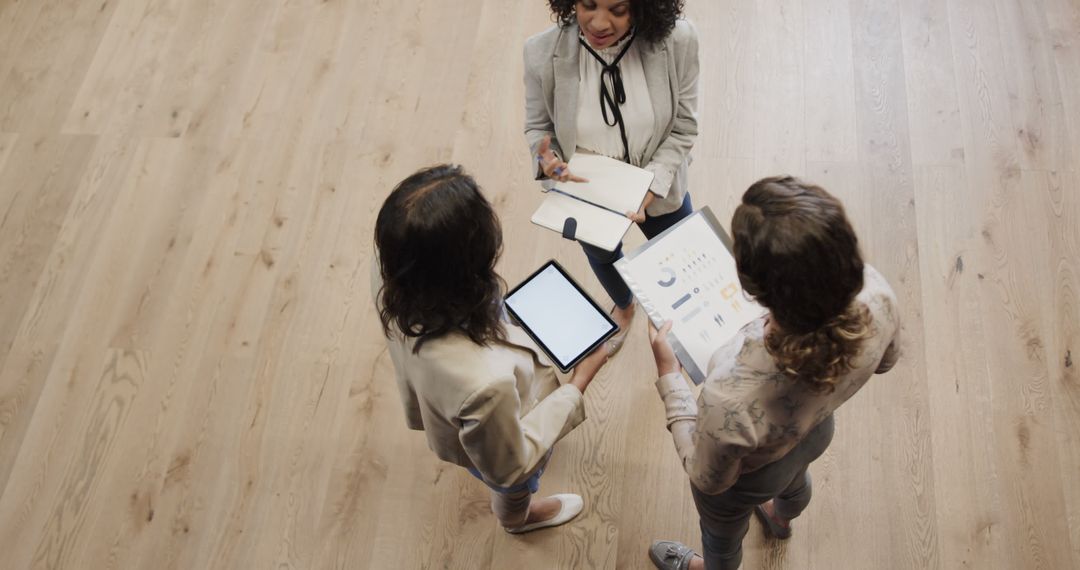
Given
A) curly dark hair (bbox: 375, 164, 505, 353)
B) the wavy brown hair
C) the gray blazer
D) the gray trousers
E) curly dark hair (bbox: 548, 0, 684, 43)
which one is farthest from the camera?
the gray blazer

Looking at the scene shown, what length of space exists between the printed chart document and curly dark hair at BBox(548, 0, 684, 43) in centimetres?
40

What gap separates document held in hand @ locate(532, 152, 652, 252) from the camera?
1.80 m

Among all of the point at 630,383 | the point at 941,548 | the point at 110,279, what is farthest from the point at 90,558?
the point at 941,548

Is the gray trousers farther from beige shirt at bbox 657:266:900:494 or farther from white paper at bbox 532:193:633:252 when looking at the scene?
white paper at bbox 532:193:633:252

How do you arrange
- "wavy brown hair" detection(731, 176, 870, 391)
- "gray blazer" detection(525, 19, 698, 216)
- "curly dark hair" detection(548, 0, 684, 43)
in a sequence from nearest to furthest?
"wavy brown hair" detection(731, 176, 870, 391), "curly dark hair" detection(548, 0, 684, 43), "gray blazer" detection(525, 19, 698, 216)

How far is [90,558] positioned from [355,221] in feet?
4.12

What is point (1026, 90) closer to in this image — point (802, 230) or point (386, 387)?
point (802, 230)

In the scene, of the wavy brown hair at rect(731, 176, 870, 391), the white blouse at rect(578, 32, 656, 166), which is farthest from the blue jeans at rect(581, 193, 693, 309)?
the wavy brown hair at rect(731, 176, 870, 391)

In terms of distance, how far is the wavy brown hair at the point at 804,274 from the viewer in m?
1.10

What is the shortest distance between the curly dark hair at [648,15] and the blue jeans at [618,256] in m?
0.47

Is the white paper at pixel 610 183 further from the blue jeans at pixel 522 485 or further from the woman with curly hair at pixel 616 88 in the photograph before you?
the blue jeans at pixel 522 485

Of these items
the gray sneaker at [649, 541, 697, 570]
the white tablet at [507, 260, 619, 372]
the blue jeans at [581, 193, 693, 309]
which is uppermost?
the white tablet at [507, 260, 619, 372]

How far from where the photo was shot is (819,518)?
84.0 inches

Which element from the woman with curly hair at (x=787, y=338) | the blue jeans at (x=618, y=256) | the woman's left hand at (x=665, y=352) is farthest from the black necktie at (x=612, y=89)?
the woman with curly hair at (x=787, y=338)
